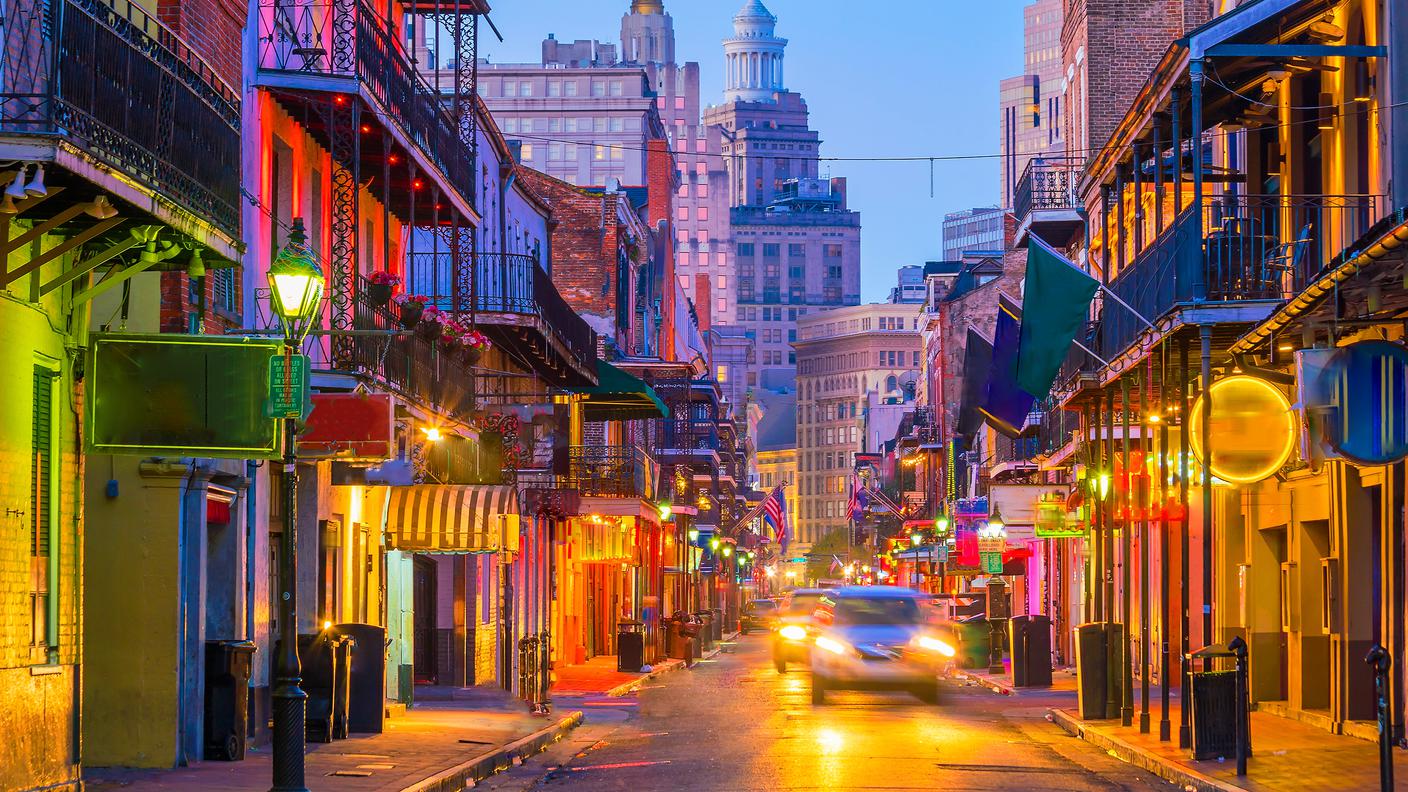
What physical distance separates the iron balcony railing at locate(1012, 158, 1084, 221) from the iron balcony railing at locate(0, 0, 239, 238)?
28585mm

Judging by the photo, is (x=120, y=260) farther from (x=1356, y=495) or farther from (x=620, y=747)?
(x=1356, y=495)

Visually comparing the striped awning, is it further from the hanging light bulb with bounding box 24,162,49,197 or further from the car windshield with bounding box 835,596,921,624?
the hanging light bulb with bounding box 24,162,49,197

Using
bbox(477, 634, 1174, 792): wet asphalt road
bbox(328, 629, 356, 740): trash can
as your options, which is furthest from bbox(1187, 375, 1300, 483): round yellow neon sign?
bbox(328, 629, 356, 740): trash can

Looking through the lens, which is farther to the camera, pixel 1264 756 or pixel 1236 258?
pixel 1236 258

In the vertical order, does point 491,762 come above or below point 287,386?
below

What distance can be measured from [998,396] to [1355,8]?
9.60 meters

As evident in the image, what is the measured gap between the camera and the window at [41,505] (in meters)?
14.4

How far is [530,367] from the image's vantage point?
128 ft

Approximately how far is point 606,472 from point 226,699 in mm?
28932

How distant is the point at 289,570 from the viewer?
14.6 meters

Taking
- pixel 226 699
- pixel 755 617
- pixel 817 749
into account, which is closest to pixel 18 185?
pixel 226 699

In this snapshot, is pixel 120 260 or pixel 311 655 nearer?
pixel 120 260

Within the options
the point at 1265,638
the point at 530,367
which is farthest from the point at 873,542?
the point at 1265,638

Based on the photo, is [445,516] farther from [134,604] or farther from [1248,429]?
[1248,429]
